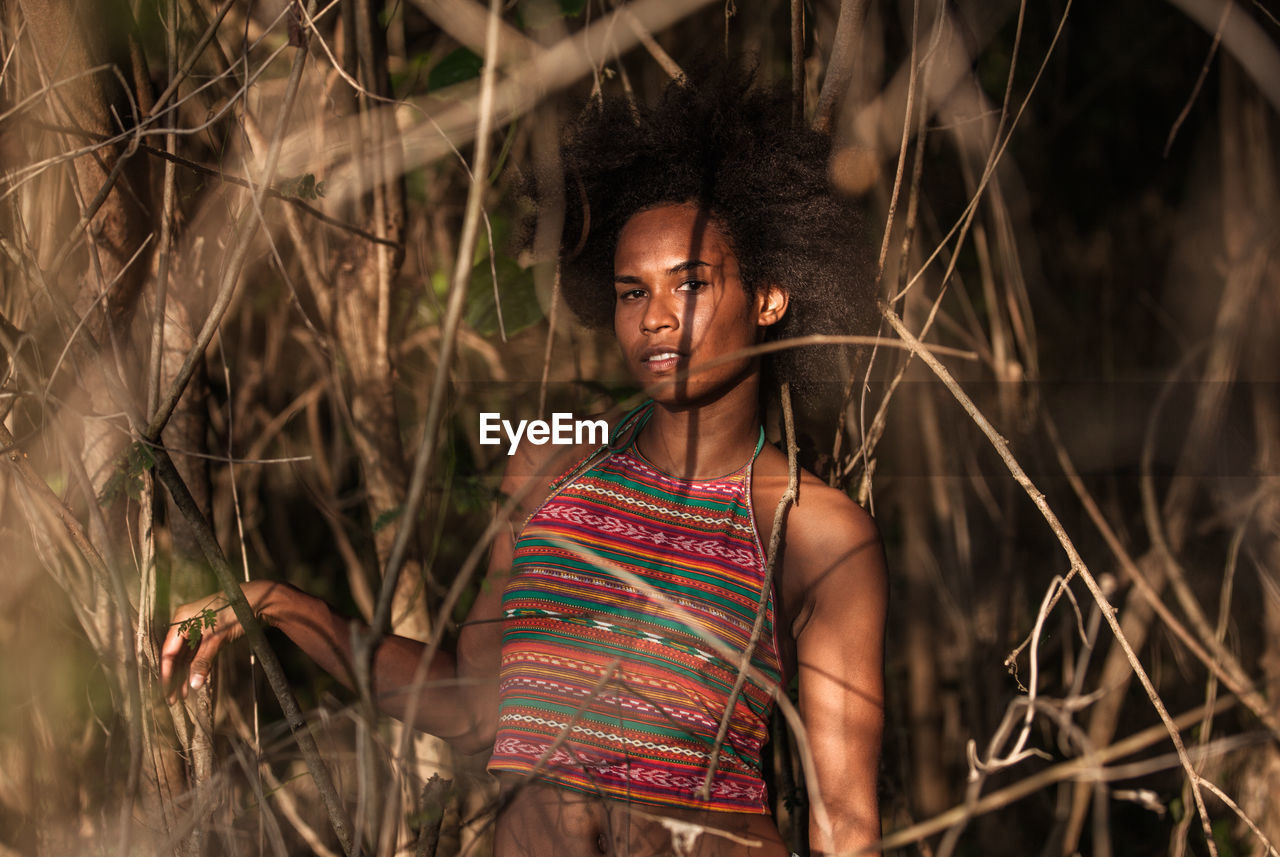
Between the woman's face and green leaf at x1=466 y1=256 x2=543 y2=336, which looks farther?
green leaf at x1=466 y1=256 x2=543 y2=336

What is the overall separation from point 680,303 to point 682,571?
11.1 inches

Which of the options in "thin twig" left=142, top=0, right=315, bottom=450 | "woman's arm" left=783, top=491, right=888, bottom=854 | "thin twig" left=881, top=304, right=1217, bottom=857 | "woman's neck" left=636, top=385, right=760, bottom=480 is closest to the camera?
"thin twig" left=142, top=0, right=315, bottom=450

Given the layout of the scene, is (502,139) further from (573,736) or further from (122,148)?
(573,736)

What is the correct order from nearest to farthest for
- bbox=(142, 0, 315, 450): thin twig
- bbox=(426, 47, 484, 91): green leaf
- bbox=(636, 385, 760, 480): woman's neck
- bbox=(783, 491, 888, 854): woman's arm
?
bbox=(142, 0, 315, 450): thin twig → bbox=(783, 491, 888, 854): woman's arm → bbox=(636, 385, 760, 480): woman's neck → bbox=(426, 47, 484, 91): green leaf

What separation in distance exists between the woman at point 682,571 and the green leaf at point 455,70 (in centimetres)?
25

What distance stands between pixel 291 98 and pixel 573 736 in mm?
632

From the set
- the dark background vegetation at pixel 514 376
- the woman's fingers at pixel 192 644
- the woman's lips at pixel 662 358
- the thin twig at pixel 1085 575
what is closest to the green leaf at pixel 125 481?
the dark background vegetation at pixel 514 376

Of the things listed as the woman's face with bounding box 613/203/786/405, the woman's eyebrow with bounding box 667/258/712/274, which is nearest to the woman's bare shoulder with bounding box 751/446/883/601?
the woman's face with bounding box 613/203/786/405

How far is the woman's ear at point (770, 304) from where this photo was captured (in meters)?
1.06

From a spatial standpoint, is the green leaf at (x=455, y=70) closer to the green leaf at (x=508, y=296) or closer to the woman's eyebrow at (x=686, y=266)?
the green leaf at (x=508, y=296)

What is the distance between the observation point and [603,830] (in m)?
0.94

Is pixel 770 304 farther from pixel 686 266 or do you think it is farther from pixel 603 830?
pixel 603 830

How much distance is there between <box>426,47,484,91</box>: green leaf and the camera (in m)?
1.32

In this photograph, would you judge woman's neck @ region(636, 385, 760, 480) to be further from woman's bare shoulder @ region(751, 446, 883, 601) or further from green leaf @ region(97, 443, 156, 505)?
green leaf @ region(97, 443, 156, 505)
